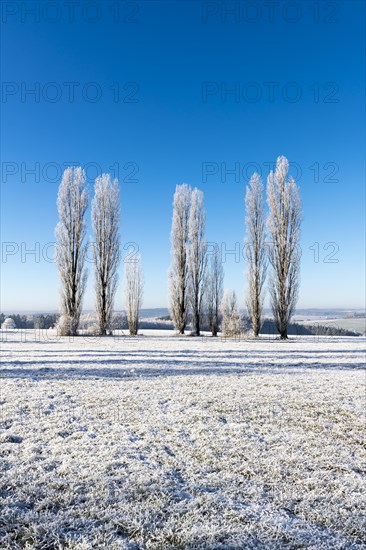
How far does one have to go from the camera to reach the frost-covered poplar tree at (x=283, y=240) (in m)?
21.0

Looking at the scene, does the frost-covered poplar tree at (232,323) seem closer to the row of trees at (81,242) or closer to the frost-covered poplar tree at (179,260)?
the frost-covered poplar tree at (179,260)

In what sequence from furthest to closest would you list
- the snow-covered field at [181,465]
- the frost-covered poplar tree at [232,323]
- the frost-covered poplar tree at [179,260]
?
the frost-covered poplar tree at [179,260] → the frost-covered poplar tree at [232,323] → the snow-covered field at [181,465]

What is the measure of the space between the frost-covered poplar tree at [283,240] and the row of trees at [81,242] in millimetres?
10931

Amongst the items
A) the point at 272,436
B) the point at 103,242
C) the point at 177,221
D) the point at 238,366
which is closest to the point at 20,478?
the point at 272,436

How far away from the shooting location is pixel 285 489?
2674 millimetres

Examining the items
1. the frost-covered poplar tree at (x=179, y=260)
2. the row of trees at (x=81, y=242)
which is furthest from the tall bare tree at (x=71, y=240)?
the frost-covered poplar tree at (x=179, y=260)

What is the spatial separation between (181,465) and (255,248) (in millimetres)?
20622

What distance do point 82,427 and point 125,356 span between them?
6232 millimetres

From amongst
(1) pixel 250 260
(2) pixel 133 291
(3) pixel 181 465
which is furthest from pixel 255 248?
(3) pixel 181 465

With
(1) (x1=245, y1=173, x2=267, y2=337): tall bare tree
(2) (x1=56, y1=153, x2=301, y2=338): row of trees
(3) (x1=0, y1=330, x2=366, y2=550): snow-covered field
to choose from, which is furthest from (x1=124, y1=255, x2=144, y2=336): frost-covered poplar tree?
(3) (x1=0, y1=330, x2=366, y2=550): snow-covered field

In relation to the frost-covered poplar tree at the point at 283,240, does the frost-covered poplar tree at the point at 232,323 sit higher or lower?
lower

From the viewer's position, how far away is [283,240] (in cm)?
2152

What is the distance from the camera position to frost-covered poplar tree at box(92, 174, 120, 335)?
74.3ft

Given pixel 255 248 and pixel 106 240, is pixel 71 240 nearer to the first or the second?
pixel 106 240
